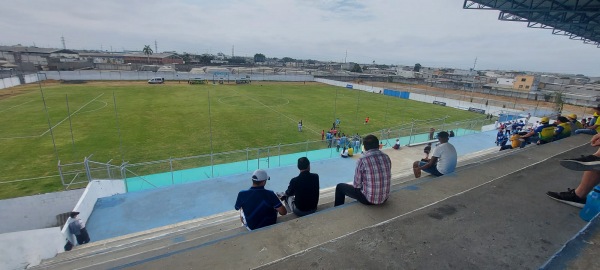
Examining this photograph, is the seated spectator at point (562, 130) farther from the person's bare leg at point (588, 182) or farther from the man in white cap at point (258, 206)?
the man in white cap at point (258, 206)

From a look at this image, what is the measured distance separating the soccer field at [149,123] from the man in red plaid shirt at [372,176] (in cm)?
1435

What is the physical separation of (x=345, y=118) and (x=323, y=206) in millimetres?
25078

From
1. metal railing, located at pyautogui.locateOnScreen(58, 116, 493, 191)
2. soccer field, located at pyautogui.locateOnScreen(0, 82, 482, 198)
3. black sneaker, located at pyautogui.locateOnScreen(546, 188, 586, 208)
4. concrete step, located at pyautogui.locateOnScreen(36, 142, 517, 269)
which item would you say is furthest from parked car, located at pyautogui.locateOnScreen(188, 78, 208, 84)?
black sneaker, located at pyautogui.locateOnScreen(546, 188, 586, 208)

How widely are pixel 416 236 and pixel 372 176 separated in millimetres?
951

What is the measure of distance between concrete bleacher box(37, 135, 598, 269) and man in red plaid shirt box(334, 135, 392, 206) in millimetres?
164

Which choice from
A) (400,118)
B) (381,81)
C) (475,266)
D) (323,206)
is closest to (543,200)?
(475,266)

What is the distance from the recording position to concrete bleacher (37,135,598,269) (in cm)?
283

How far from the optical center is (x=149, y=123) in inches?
949

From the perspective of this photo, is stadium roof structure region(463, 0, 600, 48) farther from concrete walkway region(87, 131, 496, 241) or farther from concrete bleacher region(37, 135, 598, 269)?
concrete bleacher region(37, 135, 598, 269)

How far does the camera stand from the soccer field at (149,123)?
1614 cm

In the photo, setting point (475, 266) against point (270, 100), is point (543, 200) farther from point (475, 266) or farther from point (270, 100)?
point (270, 100)

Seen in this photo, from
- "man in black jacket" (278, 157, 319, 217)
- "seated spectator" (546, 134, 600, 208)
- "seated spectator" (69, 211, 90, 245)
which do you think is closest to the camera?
"seated spectator" (546, 134, 600, 208)

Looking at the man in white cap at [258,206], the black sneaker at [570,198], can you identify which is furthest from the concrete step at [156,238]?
the black sneaker at [570,198]

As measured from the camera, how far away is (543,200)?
4375mm
